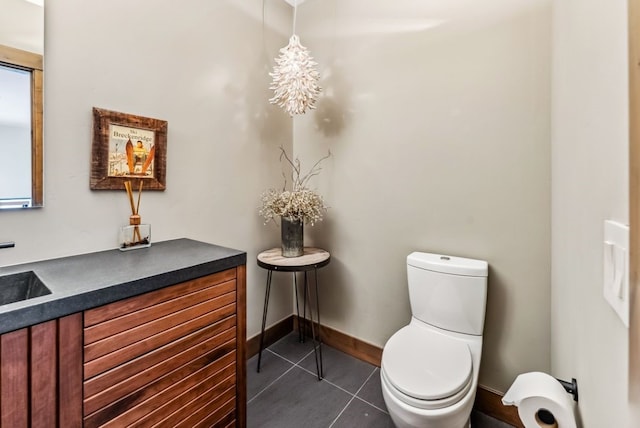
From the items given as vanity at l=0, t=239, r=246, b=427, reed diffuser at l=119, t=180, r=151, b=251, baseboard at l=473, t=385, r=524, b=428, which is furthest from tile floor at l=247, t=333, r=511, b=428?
reed diffuser at l=119, t=180, r=151, b=251

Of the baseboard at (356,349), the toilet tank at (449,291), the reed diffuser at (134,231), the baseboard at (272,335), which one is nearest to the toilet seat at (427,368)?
the toilet tank at (449,291)

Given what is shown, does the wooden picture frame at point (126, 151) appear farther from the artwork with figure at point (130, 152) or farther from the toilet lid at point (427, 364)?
the toilet lid at point (427, 364)

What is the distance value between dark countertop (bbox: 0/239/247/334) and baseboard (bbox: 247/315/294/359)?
95 cm

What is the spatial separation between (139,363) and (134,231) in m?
0.68

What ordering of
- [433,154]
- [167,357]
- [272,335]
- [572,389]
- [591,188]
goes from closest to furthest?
[591,188]
[572,389]
[167,357]
[433,154]
[272,335]

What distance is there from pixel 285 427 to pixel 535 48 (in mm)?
2238

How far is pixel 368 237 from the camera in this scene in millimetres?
1983

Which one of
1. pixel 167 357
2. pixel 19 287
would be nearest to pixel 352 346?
pixel 167 357

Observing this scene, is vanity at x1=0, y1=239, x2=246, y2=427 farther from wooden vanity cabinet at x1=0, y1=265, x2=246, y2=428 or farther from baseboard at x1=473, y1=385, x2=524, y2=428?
baseboard at x1=473, y1=385, x2=524, y2=428

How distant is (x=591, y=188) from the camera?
672mm

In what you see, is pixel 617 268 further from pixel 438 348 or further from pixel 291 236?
pixel 291 236

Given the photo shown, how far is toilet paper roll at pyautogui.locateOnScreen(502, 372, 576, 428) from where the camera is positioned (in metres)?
0.70

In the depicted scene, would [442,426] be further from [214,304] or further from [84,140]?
[84,140]

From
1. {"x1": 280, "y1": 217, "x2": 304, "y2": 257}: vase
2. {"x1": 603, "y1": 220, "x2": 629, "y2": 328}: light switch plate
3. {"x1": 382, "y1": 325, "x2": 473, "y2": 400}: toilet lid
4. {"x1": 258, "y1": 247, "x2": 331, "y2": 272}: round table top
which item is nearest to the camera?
{"x1": 603, "y1": 220, "x2": 629, "y2": 328}: light switch plate
